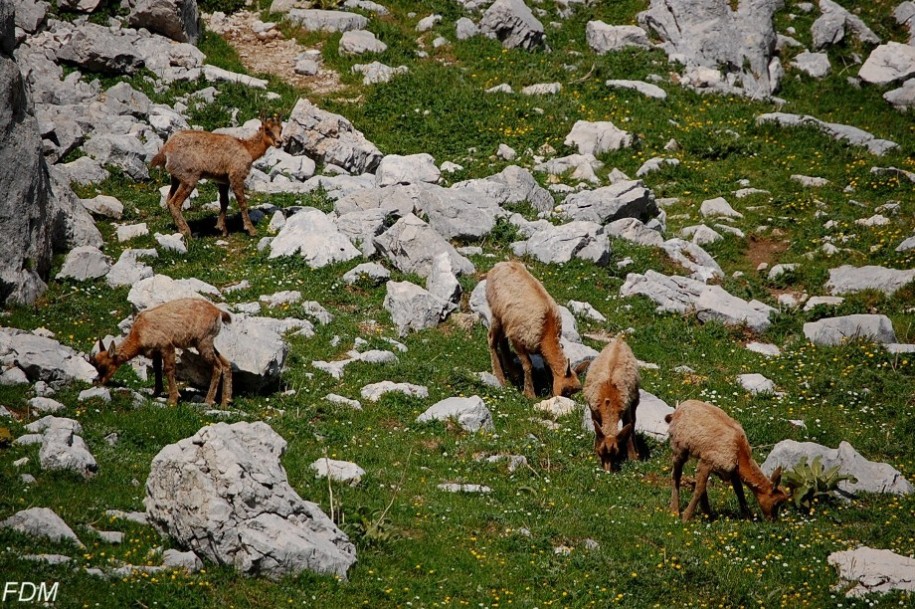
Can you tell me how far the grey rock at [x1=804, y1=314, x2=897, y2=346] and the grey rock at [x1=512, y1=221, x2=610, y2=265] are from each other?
506 centimetres

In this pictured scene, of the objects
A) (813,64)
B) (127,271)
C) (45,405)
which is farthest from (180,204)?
(813,64)

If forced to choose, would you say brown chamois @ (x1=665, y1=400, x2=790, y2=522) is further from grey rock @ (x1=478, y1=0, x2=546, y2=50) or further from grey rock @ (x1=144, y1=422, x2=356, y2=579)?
grey rock @ (x1=478, y1=0, x2=546, y2=50)

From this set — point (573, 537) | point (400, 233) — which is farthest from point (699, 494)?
point (400, 233)

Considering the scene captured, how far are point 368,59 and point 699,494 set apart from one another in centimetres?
2272

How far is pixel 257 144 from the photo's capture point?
76.5 feet

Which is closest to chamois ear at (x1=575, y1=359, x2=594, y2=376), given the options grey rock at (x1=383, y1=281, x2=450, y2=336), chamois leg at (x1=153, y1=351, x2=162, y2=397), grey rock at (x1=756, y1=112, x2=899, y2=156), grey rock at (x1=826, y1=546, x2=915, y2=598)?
grey rock at (x1=383, y1=281, x2=450, y2=336)

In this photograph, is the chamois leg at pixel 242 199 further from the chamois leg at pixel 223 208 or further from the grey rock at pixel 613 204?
the grey rock at pixel 613 204

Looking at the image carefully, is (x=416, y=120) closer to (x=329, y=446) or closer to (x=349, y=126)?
(x=349, y=126)

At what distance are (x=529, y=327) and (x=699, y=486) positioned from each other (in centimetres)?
484

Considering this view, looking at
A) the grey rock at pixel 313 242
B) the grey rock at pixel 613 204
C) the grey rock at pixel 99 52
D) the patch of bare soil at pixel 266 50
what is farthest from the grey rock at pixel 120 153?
the grey rock at pixel 613 204

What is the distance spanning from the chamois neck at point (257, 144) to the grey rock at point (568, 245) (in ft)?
21.5

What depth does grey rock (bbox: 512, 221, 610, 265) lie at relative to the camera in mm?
22734

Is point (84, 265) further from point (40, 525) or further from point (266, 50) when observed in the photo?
point (266, 50)

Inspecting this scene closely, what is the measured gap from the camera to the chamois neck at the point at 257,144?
76.2 ft
